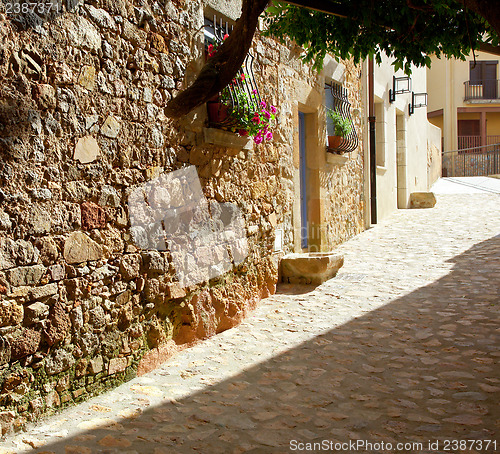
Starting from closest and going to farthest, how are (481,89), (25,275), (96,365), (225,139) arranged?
(25,275) < (96,365) < (225,139) < (481,89)

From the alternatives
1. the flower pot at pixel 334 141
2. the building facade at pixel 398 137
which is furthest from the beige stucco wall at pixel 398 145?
the flower pot at pixel 334 141

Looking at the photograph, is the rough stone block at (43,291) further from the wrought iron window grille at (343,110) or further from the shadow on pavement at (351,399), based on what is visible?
the wrought iron window grille at (343,110)

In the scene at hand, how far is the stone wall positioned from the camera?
2609 millimetres

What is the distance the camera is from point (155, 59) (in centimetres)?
362

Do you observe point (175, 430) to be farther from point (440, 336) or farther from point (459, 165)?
point (459, 165)

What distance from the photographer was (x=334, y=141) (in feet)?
24.1

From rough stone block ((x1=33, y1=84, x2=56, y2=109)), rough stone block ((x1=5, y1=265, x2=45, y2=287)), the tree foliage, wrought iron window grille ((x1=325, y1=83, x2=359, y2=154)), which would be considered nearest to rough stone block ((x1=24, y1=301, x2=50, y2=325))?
rough stone block ((x1=5, y1=265, x2=45, y2=287))

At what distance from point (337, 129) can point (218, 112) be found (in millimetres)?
3577

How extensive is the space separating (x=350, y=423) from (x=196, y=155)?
7.57 ft

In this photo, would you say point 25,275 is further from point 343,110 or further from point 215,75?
point 343,110

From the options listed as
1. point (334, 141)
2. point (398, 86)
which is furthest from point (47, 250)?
point (398, 86)

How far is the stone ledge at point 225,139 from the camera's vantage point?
417 cm

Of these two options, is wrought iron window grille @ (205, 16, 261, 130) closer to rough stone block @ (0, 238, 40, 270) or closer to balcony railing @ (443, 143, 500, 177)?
rough stone block @ (0, 238, 40, 270)

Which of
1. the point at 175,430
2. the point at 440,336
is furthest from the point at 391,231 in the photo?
the point at 175,430
